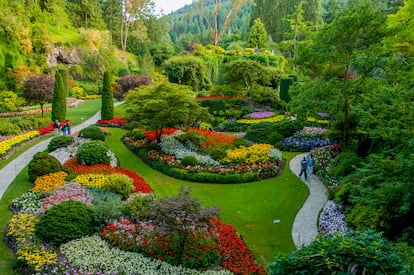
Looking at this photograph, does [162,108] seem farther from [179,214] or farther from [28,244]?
[179,214]

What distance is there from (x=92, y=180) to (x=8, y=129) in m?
12.7

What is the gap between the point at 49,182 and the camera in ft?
50.3

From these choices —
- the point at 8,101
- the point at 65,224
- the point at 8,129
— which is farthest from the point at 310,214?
the point at 8,101

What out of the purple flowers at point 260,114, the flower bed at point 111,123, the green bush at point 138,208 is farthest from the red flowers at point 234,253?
the purple flowers at point 260,114

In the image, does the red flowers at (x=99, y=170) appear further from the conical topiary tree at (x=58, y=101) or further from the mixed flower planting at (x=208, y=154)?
the conical topiary tree at (x=58, y=101)

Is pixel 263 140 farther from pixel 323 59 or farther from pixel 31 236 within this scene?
pixel 31 236

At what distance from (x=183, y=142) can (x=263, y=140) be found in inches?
216

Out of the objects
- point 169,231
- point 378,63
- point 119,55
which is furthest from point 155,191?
point 119,55

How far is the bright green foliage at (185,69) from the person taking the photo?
43.2 meters

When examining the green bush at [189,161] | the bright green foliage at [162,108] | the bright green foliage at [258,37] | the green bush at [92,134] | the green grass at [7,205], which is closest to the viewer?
the green grass at [7,205]

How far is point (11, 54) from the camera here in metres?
38.7

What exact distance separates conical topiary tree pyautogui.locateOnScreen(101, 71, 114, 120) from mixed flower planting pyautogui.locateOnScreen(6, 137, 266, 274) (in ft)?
57.1

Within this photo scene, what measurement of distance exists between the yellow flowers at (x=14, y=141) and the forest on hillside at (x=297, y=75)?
1.70m

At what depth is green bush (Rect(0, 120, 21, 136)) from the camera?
24391mm
